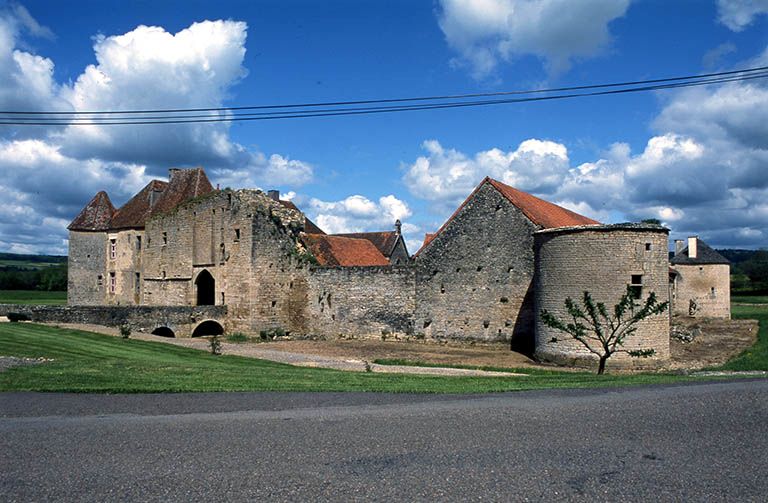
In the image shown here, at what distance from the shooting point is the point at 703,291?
48750mm

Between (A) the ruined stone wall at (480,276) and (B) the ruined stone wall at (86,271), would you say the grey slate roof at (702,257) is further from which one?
(B) the ruined stone wall at (86,271)

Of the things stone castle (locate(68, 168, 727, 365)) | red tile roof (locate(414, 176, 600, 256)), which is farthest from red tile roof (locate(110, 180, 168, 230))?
red tile roof (locate(414, 176, 600, 256))

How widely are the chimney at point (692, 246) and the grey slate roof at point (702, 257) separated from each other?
17 cm

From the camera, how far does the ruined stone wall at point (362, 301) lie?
2941 centimetres

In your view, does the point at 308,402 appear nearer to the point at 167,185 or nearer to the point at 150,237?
the point at 150,237

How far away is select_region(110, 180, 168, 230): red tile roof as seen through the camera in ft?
127

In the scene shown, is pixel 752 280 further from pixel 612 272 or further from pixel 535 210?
pixel 612 272

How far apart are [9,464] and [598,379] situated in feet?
38.6

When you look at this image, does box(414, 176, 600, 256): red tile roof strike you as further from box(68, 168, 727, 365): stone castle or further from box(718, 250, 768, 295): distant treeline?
box(718, 250, 768, 295): distant treeline

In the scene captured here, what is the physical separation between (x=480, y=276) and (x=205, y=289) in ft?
54.3

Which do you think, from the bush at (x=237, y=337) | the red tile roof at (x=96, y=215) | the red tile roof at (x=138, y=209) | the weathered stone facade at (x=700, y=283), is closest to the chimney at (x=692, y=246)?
the weathered stone facade at (x=700, y=283)

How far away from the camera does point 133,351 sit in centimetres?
2000

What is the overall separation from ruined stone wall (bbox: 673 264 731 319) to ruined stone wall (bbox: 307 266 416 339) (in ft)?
94.2

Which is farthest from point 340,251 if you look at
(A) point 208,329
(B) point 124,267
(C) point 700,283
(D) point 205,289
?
(C) point 700,283
